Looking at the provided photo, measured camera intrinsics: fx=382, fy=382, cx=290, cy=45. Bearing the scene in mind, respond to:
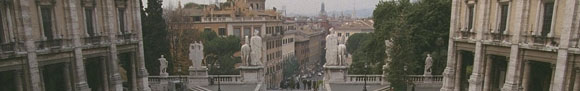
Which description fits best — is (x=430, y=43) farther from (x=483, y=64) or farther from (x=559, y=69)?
(x=559, y=69)

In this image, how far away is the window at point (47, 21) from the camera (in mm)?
15297

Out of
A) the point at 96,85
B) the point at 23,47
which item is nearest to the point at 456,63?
the point at 96,85

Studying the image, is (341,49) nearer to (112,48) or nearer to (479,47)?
(479,47)

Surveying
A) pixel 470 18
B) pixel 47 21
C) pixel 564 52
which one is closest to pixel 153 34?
pixel 47 21

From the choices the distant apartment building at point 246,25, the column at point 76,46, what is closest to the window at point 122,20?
the column at point 76,46

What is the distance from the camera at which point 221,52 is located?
4566 cm

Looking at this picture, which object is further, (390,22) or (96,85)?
(390,22)

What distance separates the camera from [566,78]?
15.1 metres

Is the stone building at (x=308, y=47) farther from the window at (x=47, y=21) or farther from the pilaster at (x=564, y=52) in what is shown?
the pilaster at (x=564, y=52)

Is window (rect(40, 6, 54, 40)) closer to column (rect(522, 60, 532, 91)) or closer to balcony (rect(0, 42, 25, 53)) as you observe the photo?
balcony (rect(0, 42, 25, 53))

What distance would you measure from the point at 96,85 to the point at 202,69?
8659mm

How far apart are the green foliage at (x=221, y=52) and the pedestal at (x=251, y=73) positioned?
1471cm

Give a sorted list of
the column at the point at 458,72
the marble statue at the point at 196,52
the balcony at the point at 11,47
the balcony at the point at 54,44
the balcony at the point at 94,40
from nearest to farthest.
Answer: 1. the balcony at the point at 11,47
2. the balcony at the point at 54,44
3. the balcony at the point at 94,40
4. the column at the point at 458,72
5. the marble statue at the point at 196,52

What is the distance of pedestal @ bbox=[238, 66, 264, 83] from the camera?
2544 cm
